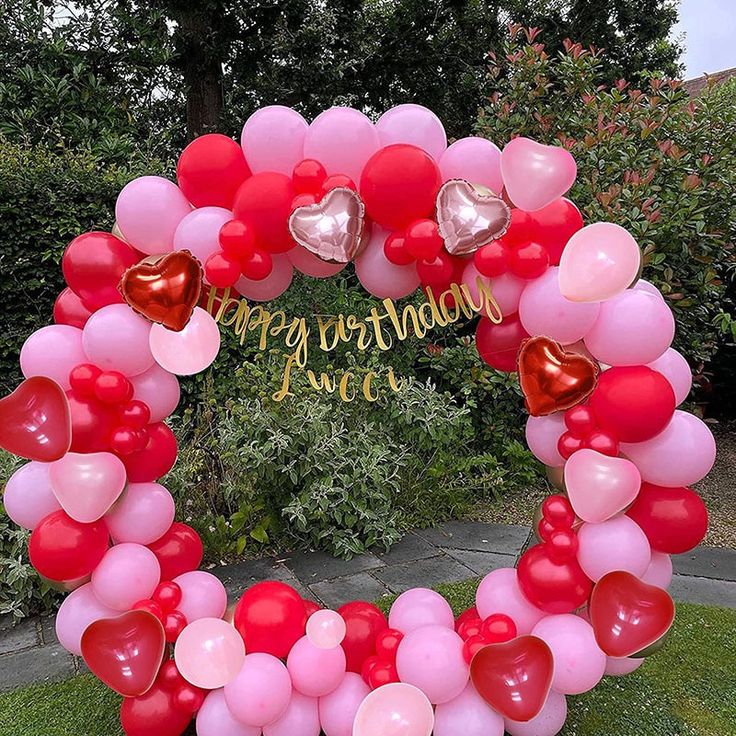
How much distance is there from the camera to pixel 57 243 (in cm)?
476

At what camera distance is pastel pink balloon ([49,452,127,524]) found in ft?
6.41

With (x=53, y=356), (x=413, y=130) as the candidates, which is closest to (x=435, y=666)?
(x=53, y=356)

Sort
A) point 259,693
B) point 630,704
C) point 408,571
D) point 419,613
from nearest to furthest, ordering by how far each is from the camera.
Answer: point 259,693 → point 419,613 → point 630,704 → point 408,571

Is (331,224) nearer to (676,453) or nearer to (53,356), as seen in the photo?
(53,356)

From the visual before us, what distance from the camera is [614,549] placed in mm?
1907

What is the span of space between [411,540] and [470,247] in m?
2.33

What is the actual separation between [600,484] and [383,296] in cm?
81

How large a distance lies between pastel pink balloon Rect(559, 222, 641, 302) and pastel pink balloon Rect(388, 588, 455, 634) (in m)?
1.07

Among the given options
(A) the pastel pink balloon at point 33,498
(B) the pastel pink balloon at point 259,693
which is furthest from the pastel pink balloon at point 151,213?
(B) the pastel pink balloon at point 259,693

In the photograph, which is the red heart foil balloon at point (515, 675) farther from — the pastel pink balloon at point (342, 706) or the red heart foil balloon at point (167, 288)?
the red heart foil balloon at point (167, 288)

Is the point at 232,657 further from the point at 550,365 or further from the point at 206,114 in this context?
the point at 206,114

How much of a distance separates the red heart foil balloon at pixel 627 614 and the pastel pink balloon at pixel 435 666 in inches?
15.9

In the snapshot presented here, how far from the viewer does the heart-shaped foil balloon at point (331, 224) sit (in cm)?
188

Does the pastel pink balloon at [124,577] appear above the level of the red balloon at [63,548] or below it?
below
